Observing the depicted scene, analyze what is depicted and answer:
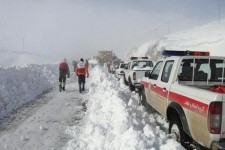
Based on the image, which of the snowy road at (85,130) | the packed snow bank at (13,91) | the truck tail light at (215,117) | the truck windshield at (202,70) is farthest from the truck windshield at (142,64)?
the truck tail light at (215,117)

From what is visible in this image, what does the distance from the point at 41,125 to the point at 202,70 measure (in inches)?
189

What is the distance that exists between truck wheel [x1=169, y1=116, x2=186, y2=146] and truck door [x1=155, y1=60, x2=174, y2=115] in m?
0.71

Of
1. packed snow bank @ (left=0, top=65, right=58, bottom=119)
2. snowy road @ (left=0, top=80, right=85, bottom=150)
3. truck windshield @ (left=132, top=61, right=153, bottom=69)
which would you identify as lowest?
snowy road @ (left=0, top=80, right=85, bottom=150)

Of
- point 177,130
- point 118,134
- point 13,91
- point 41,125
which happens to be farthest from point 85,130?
point 13,91

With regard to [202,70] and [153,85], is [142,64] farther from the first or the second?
[202,70]

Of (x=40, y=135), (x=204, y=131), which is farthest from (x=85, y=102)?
(x=204, y=131)

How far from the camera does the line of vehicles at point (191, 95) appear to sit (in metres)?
4.87

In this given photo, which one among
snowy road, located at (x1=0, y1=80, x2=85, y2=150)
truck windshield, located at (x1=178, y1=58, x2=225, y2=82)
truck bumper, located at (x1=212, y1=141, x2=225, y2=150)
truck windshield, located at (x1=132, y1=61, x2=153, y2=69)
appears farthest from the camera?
truck windshield, located at (x1=132, y1=61, x2=153, y2=69)

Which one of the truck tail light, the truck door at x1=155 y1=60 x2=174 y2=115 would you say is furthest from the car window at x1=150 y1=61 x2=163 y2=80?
the truck tail light

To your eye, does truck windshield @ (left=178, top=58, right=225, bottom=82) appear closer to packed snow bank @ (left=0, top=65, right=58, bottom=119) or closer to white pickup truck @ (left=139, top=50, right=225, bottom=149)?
white pickup truck @ (left=139, top=50, right=225, bottom=149)

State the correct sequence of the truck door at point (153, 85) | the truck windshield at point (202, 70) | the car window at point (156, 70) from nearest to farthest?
the truck windshield at point (202, 70)
the truck door at point (153, 85)
the car window at point (156, 70)

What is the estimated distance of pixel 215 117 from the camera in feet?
15.9

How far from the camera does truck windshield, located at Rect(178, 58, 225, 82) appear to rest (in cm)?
717

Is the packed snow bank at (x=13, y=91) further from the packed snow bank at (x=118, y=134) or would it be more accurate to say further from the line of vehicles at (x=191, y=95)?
the line of vehicles at (x=191, y=95)
